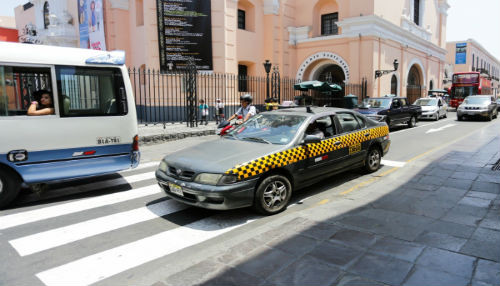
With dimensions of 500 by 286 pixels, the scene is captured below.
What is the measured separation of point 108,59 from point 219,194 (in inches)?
143

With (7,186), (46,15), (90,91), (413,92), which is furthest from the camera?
(413,92)

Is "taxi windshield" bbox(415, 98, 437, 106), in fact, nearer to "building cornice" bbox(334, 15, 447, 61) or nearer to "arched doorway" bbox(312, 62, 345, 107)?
"arched doorway" bbox(312, 62, 345, 107)

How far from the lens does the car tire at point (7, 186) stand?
5.41 m

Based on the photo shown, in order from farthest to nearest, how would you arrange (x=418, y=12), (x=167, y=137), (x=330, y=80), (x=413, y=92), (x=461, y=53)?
(x=461, y=53), (x=413, y=92), (x=418, y=12), (x=330, y=80), (x=167, y=137)

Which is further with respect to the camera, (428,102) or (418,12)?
(418,12)

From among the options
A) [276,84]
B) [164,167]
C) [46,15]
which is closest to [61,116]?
[164,167]

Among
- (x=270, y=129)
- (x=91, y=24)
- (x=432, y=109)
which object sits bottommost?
(x=270, y=129)

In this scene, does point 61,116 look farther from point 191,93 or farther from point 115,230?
point 191,93

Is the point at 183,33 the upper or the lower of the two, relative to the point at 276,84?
upper

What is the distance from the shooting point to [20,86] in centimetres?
571

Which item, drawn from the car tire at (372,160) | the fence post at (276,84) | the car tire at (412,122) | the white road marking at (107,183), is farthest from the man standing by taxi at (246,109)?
the car tire at (412,122)

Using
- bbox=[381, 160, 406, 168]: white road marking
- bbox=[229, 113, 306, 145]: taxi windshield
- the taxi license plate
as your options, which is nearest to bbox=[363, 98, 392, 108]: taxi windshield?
bbox=[381, 160, 406, 168]: white road marking

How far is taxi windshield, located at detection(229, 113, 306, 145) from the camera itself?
5.57m

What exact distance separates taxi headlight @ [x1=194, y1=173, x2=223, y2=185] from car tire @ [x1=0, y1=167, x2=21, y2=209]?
3.18 metres
